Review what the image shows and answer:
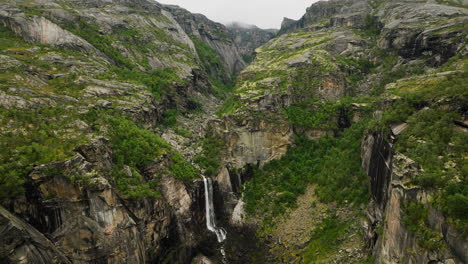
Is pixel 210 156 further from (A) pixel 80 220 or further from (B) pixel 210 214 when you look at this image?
(A) pixel 80 220

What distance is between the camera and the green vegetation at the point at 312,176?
43.7m

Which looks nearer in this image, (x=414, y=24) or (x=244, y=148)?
(x=244, y=148)

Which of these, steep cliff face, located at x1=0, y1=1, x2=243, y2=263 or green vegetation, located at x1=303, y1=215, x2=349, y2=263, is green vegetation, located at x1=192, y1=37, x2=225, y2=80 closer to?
steep cliff face, located at x1=0, y1=1, x2=243, y2=263

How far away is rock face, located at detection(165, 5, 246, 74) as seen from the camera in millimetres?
147750

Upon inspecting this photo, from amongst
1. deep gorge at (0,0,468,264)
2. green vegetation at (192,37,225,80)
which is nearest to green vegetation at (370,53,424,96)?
deep gorge at (0,0,468,264)

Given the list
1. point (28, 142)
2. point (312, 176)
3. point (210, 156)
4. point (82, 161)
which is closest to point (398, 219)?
point (312, 176)

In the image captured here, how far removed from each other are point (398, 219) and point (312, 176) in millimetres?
27350

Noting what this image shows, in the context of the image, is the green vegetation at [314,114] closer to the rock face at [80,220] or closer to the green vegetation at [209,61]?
the rock face at [80,220]

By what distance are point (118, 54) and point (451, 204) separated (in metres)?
89.8

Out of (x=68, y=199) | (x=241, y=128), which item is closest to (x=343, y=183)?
(x=241, y=128)

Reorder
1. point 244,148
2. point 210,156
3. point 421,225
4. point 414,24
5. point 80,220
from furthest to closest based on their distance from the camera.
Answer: point 414,24
point 244,148
point 210,156
point 80,220
point 421,225

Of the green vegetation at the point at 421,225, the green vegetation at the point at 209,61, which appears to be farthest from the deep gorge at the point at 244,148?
the green vegetation at the point at 209,61

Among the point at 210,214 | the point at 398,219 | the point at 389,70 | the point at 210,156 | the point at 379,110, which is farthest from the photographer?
the point at 389,70

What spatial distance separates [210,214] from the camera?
4994 cm
